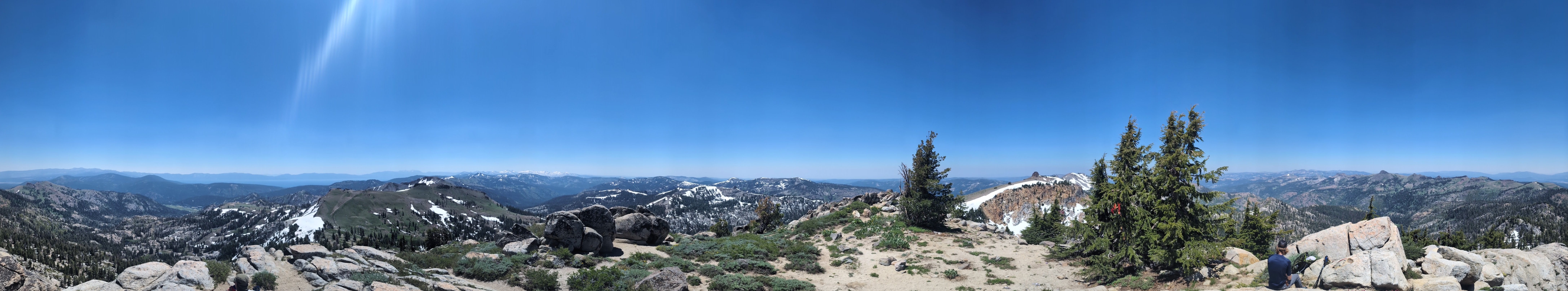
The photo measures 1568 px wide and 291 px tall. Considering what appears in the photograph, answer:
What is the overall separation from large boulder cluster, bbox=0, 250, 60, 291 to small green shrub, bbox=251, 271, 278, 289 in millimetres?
4000

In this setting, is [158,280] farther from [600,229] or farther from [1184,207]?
[1184,207]

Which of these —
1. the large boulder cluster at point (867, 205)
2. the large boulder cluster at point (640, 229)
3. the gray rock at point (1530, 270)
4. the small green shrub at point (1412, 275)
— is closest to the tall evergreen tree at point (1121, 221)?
the small green shrub at point (1412, 275)

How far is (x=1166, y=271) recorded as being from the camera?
58.2ft

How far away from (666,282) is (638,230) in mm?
12879

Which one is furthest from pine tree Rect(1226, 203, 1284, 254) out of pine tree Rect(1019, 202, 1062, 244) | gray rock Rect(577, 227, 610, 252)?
gray rock Rect(577, 227, 610, 252)

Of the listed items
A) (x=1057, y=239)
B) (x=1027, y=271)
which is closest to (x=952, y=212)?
(x=1057, y=239)

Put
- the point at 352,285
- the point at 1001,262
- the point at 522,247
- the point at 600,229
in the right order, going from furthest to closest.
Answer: the point at 600,229
the point at 1001,262
the point at 522,247
the point at 352,285

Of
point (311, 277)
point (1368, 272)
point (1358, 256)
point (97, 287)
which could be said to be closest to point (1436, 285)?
point (1368, 272)

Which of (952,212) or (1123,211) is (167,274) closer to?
(1123,211)

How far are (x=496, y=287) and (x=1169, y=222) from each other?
937 inches

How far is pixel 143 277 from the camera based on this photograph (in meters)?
13.3

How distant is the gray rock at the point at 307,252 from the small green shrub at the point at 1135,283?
28.9 metres

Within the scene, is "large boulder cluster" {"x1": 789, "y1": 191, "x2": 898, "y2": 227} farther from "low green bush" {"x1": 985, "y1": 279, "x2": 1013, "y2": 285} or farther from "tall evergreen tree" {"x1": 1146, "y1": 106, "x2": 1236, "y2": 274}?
"tall evergreen tree" {"x1": 1146, "y1": 106, "x2": 1236, "y2": 274}

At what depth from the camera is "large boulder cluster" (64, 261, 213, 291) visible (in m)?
12.6
